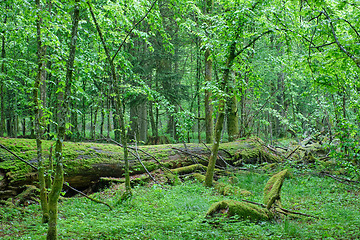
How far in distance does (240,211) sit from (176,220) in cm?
127

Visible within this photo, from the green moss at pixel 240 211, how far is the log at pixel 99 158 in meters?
3.01

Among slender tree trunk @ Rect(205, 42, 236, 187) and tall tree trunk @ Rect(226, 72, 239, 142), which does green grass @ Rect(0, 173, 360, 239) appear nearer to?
slender tree trunk @ Rect(205, 42, 236, 187)

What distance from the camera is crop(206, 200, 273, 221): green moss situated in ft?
15.6

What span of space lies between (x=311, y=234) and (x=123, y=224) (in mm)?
3270

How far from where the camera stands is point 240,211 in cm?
479

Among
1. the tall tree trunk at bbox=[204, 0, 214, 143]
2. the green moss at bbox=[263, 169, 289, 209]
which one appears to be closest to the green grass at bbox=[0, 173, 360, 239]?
the green moss at bbox=[263, 169, 289, 209]

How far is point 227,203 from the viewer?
4926mm

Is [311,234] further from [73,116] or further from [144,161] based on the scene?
[73,116]

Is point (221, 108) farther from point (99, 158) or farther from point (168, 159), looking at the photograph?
point (99, 158)

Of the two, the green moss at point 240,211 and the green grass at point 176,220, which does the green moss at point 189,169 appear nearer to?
the green grass at point 176,220

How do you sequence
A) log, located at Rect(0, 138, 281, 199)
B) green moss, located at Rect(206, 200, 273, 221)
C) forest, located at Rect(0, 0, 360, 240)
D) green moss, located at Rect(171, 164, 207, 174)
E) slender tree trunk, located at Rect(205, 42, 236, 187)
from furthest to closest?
green moss, located at Rect(171, 164, 207, 174), slender tree trunk, located at Rect(205, 42, 236, 187), log, located at Rect(0, 138, 281, 199), green moss, located at Rect(206, 200, 273, 221), forest, located at Rect(0, 0, 360, 240)

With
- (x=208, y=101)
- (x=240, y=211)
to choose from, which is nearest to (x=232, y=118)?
(x=208, y=101)

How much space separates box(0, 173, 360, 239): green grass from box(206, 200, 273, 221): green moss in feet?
0.53

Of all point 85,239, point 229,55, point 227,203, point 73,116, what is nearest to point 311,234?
point 227,203
